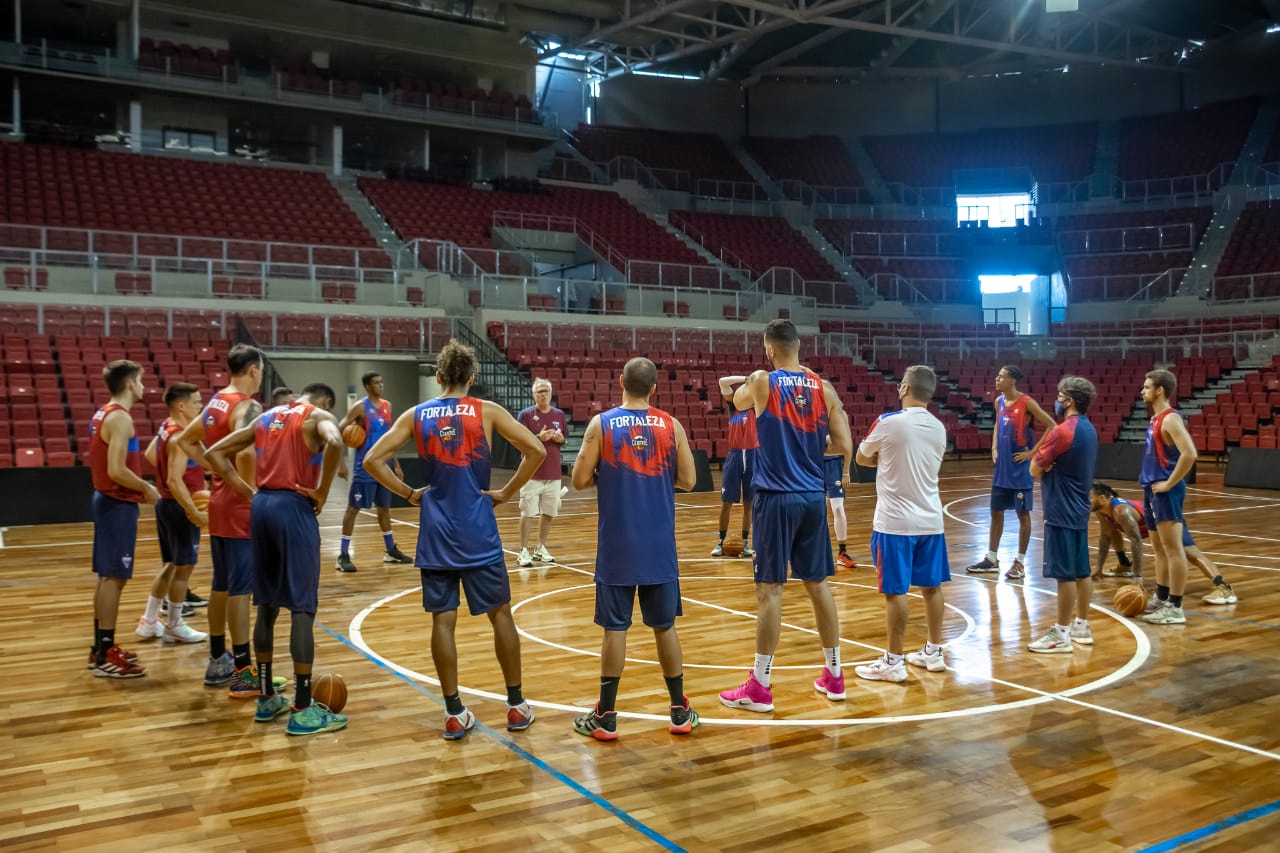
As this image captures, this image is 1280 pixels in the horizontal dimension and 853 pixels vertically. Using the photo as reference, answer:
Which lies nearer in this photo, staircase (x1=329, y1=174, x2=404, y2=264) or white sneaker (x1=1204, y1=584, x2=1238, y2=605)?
white sneaker (x1=1204, y1=584, x2=1238, y2=605)

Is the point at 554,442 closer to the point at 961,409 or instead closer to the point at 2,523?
the point at 2,523

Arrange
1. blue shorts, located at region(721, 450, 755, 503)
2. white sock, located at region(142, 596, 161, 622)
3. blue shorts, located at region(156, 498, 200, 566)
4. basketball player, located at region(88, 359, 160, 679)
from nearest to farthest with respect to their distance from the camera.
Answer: basketball player, located at region(88, 359, 160, 679), blue shorts, located at region(156, 498, 200, 566), white sock, located at region(142, 596, 161, 622), blue shorts, located at region(721, 450, 755, 503)

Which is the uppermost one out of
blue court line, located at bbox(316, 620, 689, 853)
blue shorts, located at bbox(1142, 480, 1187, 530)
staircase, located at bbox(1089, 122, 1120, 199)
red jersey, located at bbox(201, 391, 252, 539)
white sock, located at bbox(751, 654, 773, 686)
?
staircase, located at bbox(1089, 122, 1120, 199)

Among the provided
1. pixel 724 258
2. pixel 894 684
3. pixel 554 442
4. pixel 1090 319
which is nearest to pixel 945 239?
pixel 1090 319

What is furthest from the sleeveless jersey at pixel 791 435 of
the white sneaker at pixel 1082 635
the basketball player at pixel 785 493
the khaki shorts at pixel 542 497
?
the khaki shorts at pixel 542 497

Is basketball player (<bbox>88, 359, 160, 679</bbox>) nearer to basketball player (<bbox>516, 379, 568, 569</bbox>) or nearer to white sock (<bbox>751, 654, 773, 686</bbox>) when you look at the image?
white sock (<bbox>751, 654, 773, 686</bbox>)

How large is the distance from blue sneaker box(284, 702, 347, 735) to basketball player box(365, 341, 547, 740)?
0.58 meters

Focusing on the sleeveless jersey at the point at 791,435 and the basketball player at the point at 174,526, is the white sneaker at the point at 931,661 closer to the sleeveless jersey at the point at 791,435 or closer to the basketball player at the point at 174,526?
the sleeveless jersey at the point at 791,435

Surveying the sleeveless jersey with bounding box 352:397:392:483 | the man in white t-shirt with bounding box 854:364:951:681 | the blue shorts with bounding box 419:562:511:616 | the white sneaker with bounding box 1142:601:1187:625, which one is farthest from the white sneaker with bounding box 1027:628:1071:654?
the sleeveless jersey with bounding box 352:397:392:483

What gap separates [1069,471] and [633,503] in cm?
319

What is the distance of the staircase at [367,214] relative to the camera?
2345 cm

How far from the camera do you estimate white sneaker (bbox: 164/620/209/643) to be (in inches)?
259

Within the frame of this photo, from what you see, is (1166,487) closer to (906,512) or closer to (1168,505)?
(1168,505)

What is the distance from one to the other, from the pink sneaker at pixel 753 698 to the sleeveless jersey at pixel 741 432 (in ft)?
11.0
